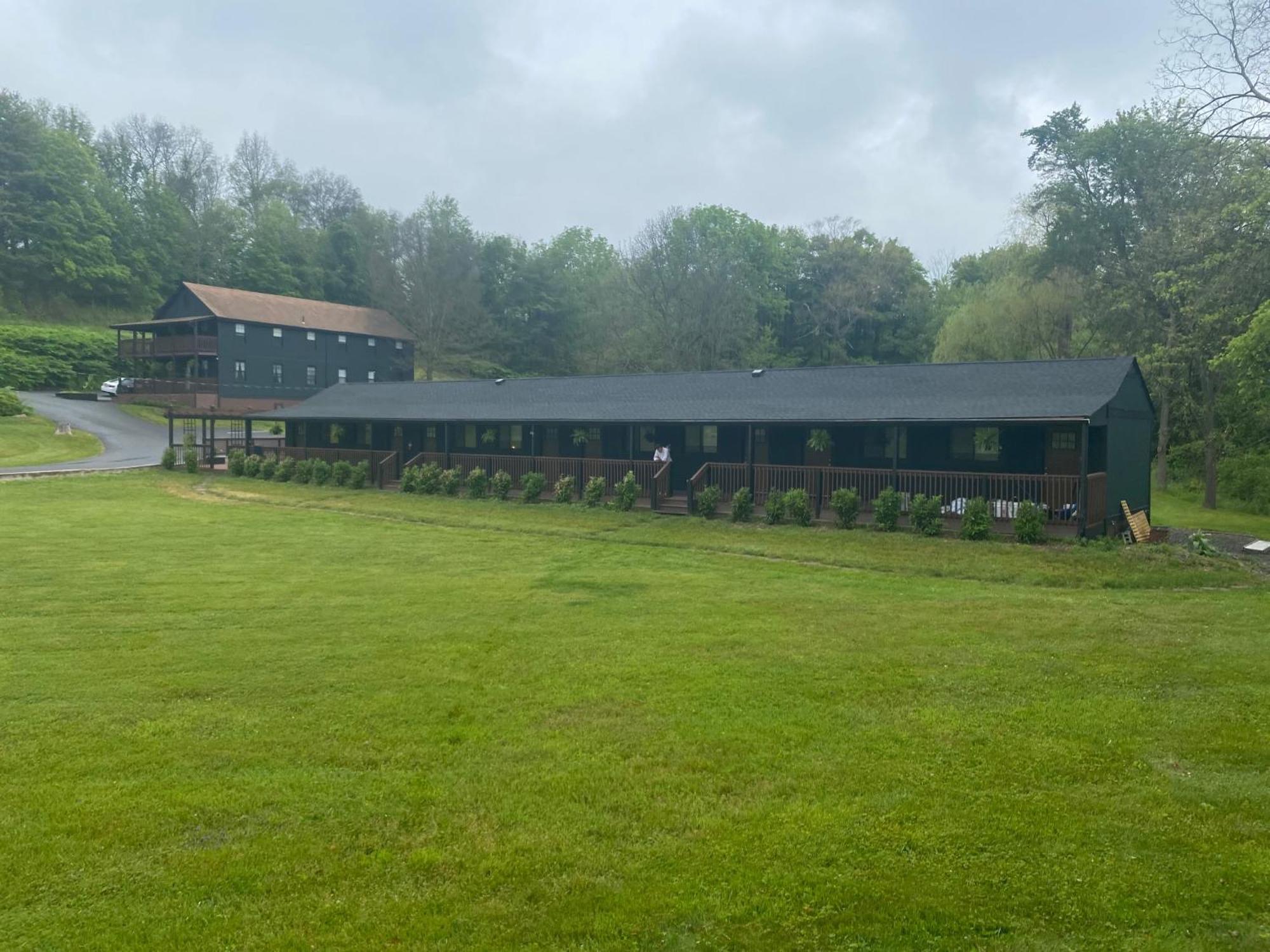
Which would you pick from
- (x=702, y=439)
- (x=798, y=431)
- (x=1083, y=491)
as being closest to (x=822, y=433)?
(x=798, y=431)

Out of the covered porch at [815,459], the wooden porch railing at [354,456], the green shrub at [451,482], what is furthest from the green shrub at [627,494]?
the wooden porch railing at [354,456]

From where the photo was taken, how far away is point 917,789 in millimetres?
5953

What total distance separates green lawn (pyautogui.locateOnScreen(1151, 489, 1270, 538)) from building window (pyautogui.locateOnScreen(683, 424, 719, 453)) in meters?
12.3

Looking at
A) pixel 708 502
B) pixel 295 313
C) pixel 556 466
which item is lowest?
pixel 708 502

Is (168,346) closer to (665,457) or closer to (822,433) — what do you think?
(665,457)

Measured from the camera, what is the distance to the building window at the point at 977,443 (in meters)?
21.0

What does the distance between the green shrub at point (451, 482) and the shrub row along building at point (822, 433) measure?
1261 mm

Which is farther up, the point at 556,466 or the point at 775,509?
the point at 556,466

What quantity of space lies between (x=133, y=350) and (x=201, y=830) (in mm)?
56538

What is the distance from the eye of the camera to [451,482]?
27438 millimetres

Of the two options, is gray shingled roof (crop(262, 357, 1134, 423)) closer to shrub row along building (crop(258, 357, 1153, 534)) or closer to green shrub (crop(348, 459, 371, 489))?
shrub row along building (crop(258, 357, 1153, 534))

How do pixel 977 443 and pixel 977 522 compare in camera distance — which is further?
pixel 977 443

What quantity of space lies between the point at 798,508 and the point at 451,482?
11.5 metres

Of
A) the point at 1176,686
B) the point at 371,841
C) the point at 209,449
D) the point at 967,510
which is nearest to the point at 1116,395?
the point at 967,510
